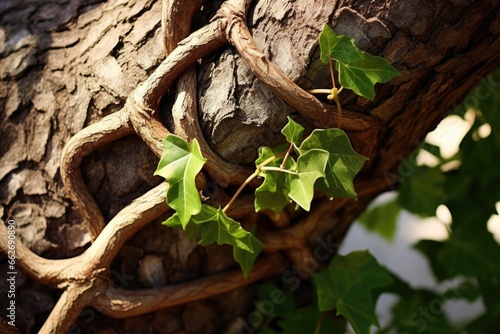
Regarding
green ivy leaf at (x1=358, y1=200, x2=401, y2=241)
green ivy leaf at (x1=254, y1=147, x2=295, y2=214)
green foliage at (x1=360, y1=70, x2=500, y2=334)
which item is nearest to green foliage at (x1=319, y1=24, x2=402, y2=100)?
green ivy leaf at (x1=254, y1=147, x2=295, y2=214)

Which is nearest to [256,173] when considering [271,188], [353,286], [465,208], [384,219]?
[271,188]

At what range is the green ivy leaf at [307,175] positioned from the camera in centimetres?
70

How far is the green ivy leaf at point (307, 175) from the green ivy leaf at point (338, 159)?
0.04ft

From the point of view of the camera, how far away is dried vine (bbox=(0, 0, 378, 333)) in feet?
2.46

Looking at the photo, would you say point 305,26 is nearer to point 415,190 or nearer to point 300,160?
point 300,160

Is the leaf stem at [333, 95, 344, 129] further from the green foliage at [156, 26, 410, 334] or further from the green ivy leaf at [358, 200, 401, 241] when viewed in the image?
the green ivy leaf at [358, 200, 401, 241]

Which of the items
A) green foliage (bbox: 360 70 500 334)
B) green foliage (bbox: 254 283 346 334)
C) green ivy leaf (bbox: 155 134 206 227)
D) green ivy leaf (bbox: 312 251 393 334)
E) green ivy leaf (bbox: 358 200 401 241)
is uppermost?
green ivy leaf (bbox: 155 134 206 227)

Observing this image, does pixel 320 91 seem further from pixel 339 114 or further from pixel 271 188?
pixel 271 188

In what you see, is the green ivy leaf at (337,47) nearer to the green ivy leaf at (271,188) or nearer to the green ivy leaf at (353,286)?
the green ivy leaf at (271,188)

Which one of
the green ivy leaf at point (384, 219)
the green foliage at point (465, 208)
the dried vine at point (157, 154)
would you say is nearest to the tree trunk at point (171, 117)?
the dried vine at point (157, 154)

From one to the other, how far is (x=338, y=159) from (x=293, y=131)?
2.7 inches

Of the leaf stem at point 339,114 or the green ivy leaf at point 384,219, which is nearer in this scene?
the leaf stem at point 339,114

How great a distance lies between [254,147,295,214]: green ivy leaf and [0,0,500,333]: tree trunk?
2.2 inches

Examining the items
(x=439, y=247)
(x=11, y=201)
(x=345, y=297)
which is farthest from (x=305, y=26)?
(x=439, y=247)
